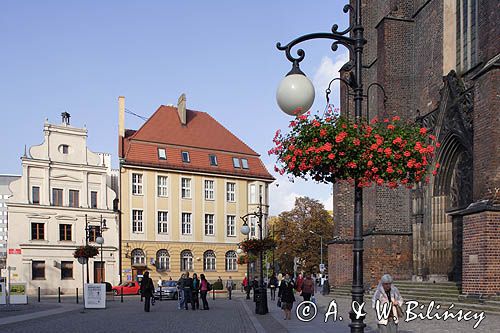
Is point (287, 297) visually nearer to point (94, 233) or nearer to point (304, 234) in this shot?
point (94, 233)

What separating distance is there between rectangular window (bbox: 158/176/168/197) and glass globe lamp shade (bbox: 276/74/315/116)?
47.9 meters

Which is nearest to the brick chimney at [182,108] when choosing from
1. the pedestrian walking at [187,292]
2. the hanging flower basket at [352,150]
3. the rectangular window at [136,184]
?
the rectangular window at [136,184]

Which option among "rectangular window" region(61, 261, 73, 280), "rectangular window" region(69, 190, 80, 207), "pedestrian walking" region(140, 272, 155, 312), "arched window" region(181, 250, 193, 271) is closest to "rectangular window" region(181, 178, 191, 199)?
"arched window" region(181, 250, 193, 271)

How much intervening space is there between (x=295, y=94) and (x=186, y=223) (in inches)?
1935

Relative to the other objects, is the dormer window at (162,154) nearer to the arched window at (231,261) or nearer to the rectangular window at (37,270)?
the arched window at (231,261)

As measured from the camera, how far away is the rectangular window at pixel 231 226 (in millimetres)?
58594


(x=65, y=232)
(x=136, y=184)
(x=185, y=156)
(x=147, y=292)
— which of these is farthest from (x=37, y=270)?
(x=147, y=292)

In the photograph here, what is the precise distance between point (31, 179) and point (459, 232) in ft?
121

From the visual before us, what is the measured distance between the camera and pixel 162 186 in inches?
2189

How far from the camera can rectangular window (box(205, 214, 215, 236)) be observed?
57.4 m

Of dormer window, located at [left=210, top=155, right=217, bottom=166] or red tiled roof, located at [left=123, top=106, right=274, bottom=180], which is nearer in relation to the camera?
red tiled roof, located at [left=123, top=106, right=274, bottom=180]

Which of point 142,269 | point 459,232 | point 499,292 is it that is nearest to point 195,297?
point 459,232

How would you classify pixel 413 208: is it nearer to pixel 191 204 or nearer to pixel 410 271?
pixel 410 271

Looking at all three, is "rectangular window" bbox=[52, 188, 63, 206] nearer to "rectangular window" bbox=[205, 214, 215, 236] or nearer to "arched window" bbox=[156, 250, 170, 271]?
"arched window" bbox=[156, 250, 170, 271]
